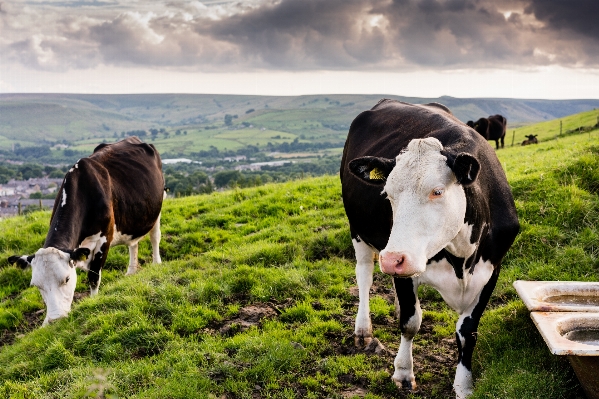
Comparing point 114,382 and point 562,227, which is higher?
point 562,227

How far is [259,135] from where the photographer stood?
599ft

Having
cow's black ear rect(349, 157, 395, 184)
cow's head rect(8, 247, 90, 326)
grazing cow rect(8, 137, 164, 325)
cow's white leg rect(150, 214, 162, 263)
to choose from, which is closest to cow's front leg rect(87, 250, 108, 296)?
grazing cow rect(8, 137, 164, 325)

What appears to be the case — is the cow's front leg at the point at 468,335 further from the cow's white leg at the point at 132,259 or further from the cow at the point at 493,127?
the cow at the point at 493,127

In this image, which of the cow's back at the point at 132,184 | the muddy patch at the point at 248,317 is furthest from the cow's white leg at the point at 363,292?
the cow's back at the point at 132,184

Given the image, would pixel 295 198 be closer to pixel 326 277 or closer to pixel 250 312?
pixel 326 277

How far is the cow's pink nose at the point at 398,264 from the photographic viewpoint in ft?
12.1

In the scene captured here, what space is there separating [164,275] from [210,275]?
0.76m

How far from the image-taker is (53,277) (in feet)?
25.2

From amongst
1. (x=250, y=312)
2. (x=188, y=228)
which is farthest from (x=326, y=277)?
(x=188, y=228)

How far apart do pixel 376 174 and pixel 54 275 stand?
5415 mm

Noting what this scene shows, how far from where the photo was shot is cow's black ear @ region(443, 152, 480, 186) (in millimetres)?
3910

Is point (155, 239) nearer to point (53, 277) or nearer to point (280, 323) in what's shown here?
point (53, 277)

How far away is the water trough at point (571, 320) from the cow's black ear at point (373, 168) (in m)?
1.87

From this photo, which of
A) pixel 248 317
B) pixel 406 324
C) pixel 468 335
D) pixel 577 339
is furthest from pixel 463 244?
pixel 248 317
